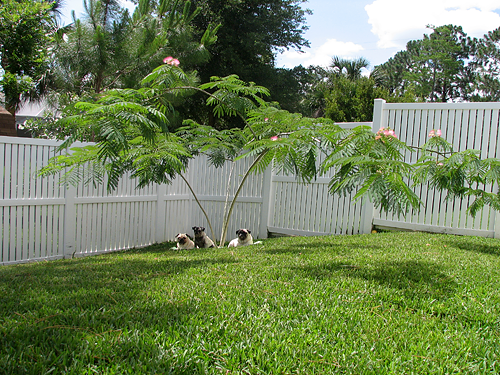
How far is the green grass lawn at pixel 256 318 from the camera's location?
194cm

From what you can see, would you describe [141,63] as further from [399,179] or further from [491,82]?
[491,82]

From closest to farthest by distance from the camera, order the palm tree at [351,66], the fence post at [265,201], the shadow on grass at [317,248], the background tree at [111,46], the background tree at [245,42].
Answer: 1. the shadow on grass at [317,248]
2. the fence post at [265,201]
3. the background tree at [111,46]
4. the background tree at [245,42]
5. the palm tree at [351,66]

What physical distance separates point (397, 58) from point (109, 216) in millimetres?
44965

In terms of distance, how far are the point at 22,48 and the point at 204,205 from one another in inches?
343

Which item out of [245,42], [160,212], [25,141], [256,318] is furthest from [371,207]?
[245,42]

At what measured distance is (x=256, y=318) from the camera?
8.06ft

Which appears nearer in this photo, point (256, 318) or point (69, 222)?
point (256, 318)

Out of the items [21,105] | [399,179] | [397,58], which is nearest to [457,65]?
[397,58]

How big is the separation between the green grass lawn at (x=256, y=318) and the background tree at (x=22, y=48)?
32.6ft

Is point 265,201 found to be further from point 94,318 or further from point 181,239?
point 94,318

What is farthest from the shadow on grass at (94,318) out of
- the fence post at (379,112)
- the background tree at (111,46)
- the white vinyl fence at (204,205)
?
the background tree at (111,46)

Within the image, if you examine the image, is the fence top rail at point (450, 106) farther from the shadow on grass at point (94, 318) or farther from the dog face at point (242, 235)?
the shadow on grass at point (94, 318)

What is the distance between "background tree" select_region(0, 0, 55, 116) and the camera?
11.7 m

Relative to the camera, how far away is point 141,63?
11.5m
